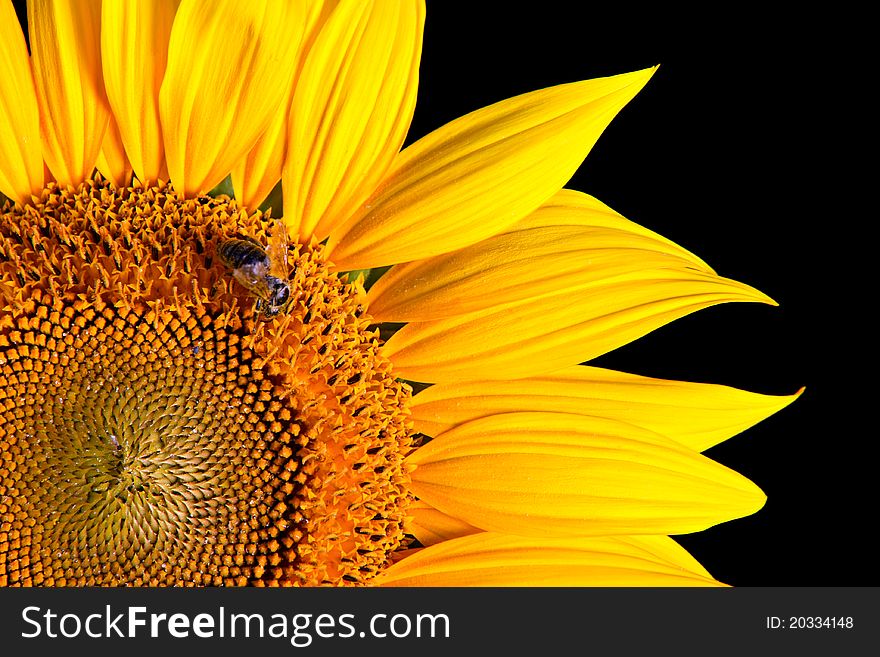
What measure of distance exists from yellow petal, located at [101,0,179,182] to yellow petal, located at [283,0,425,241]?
234 millimetres

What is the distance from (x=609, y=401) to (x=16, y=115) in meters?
1.16

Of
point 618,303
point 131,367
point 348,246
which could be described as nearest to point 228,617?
point 131,367

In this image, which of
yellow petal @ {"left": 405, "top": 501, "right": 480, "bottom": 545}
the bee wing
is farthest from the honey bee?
yellow petal @ {"left": 405, "top": 501, "right": 480, "bottom": 545}

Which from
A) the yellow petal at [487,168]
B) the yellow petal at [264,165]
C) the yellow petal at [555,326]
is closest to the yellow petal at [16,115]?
the yellow petal at [264,165]

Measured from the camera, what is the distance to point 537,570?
1.73 metres

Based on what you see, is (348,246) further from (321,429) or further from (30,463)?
(30,463)

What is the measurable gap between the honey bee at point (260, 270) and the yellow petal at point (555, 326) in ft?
0.88

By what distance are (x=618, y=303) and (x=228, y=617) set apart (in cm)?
87

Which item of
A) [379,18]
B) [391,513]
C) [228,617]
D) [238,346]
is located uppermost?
[379,18]

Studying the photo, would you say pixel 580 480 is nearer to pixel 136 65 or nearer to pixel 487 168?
pixel 487 168

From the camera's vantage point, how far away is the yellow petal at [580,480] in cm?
168

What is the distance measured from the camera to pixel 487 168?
1636 mm

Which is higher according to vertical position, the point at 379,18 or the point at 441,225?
the point at 379,18

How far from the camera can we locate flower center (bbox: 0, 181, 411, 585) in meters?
1.54
